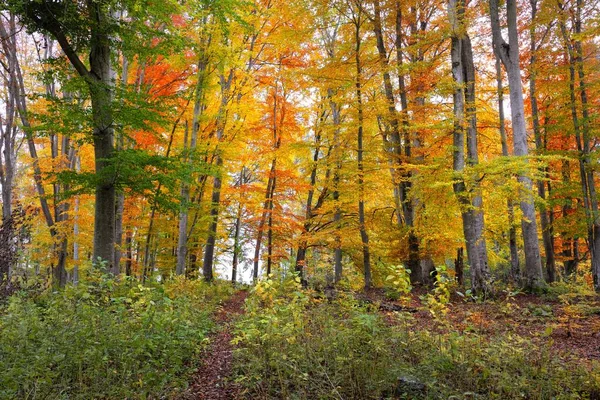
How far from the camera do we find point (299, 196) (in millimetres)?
17062

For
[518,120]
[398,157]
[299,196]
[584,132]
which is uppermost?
[584,132]

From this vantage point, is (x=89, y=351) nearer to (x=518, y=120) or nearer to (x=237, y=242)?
(x=518, y=120)

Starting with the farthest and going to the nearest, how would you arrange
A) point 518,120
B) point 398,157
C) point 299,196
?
1. point 299,196
2. point 398,157
3. point 518,120

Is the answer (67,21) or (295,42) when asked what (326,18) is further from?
(67,21)

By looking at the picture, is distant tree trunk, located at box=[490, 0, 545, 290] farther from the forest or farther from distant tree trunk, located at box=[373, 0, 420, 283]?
distant tree trunk, located at box=[373, 0, 420, 283]

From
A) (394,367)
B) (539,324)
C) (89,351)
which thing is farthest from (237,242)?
(394,367)

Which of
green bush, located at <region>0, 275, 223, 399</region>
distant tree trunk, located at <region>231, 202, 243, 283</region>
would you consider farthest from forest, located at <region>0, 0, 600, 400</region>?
distant tree trunk, located at <region>231, 202, 243, 283</region>

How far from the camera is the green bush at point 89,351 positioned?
10.4 feet

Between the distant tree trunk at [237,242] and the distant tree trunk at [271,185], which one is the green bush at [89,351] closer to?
the distant tree trunk at [271,185]

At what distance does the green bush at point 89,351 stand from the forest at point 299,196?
0.09ft

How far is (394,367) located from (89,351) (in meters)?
3.00

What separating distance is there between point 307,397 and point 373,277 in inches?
430

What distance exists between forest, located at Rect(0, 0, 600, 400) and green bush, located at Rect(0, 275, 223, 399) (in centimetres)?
3

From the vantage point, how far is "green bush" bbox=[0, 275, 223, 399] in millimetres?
3176
